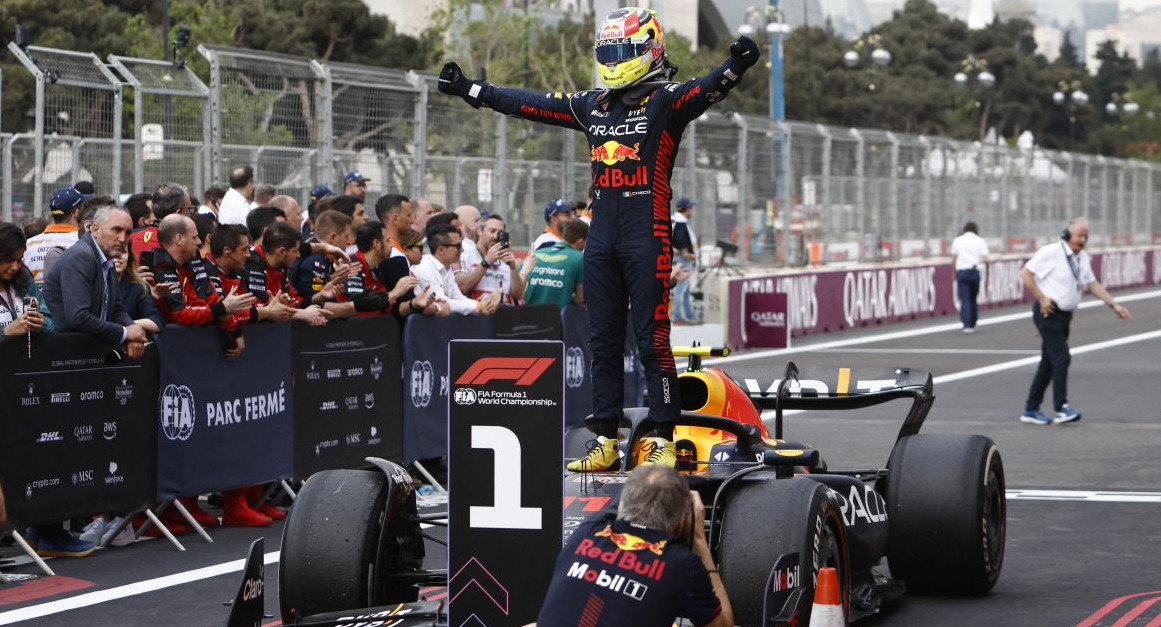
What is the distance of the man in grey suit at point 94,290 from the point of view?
9.80 metres

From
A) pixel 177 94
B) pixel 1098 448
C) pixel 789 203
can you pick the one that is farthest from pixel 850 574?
pixel 789 203

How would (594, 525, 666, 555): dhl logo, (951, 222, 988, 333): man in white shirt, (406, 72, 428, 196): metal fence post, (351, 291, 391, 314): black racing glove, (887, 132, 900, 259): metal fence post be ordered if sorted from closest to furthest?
1. (594, 525, 666, 555): dhl logo
2. (351, 291, 391, 314): black racing glove
3. (406, 72, 428, 196): metal fence post
4. (951, 222, 988, 333): man in white shirt
5. (887, 132, 900, 259): metal fence post

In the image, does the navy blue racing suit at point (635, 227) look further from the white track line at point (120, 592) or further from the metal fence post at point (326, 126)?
the metal fence post at point (326, 126)

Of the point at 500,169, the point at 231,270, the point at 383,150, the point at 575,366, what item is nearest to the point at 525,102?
the point at 231,270

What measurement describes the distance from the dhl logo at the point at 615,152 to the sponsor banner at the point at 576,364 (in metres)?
7.21

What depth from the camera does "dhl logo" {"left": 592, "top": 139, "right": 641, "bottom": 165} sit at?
7562 millimetres

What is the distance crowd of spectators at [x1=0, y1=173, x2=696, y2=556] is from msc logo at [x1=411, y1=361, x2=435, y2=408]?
375mm

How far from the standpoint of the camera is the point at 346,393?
461 inches

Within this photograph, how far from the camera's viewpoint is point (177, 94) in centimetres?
1548

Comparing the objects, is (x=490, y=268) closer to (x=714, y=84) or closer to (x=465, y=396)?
(x=714, y=84)

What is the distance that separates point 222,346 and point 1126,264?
3962cm

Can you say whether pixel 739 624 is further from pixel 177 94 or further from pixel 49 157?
pixel 49 157

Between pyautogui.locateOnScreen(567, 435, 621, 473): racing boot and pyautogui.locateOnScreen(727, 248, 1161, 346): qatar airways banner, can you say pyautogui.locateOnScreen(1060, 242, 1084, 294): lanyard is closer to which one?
pyautogui.locateOnScreen(727, 248, 1161, 346): qatar airways banner

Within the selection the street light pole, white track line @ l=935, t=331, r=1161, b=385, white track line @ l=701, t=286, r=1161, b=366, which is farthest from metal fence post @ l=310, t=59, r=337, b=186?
the street light pole
